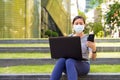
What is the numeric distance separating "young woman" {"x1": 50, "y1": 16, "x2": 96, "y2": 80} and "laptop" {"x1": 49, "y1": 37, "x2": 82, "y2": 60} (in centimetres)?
10

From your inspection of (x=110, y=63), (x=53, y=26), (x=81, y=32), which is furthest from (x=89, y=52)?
(x=53, y=26)

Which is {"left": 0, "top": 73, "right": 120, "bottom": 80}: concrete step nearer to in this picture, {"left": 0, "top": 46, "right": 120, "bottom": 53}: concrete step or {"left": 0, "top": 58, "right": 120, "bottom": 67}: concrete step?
{"left": 0, "top": 58, "right": 120, "bottom": 67}: concrete step

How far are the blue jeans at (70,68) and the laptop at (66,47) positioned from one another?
104 mm

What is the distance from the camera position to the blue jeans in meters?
5.88

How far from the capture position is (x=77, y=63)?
20.1ft

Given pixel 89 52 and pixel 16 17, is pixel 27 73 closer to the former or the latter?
pixel 89 52

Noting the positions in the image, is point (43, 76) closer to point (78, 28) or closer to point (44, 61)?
point (78, 28)

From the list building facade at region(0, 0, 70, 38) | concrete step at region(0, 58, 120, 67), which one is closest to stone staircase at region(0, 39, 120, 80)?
concrete step at region(0, 58, 120, 67)

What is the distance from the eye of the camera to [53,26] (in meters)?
38.3

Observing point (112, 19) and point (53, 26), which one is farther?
point (53, 26)

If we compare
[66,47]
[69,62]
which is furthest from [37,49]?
[69,62]

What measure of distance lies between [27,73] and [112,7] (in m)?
17.9

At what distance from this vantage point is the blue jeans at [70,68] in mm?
5883

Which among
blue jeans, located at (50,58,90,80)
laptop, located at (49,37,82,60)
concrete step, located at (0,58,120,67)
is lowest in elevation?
concrete step, located at (0,58,120,67)
